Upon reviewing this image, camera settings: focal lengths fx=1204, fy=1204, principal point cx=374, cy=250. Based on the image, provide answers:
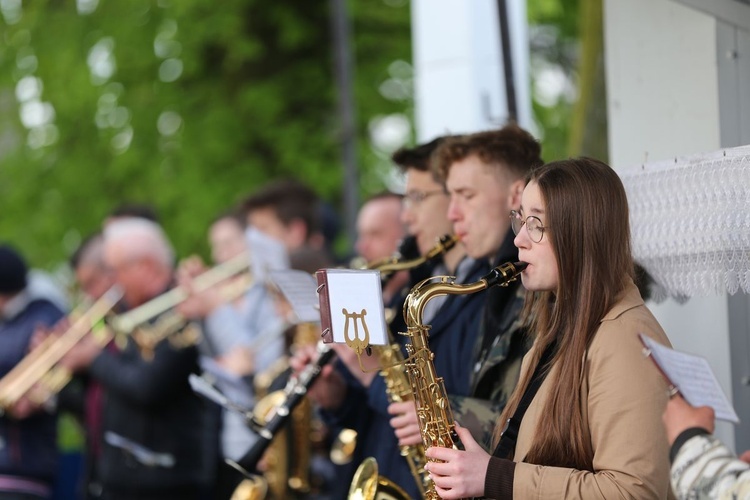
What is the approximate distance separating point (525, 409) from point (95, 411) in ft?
14.4

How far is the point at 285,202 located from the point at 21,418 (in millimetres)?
2237

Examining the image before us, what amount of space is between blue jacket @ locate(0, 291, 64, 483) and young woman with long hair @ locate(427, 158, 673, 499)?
4.22 metres

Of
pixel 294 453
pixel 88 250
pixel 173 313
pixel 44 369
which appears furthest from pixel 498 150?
pixel 88 250

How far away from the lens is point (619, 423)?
3.01 m

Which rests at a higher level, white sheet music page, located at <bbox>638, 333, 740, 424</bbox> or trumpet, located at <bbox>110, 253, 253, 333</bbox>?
white sheet music page, located at <bbox>638, 333, 740, 424</bbox>

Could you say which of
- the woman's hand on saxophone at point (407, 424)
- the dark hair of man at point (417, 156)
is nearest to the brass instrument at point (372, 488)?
the woman's hand on saxophone at point (407, 424)

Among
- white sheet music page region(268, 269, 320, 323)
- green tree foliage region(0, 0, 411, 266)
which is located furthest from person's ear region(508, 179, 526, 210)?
green tree foliage region(0, 0, 411, 266)

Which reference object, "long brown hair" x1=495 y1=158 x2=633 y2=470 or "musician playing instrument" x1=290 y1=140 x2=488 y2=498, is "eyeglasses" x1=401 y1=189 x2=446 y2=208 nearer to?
"musician playing instrument" x1=290 y1=140 x2=488 y2=498

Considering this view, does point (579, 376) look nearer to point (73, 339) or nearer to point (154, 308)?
point (154, 308)

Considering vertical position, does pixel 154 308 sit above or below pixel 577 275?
below

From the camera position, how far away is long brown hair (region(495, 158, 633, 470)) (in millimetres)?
3141

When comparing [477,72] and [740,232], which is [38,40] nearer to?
[477,72]

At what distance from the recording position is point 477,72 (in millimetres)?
7367

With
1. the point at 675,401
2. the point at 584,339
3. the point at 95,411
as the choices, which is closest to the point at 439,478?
the point at 584,339
